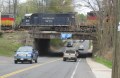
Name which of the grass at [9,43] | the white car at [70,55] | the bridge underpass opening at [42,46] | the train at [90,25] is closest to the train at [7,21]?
the grass at [9,43]

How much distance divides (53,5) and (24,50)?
8579cm

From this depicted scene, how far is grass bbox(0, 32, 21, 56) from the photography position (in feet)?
223

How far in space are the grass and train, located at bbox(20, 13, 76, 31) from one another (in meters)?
4.52

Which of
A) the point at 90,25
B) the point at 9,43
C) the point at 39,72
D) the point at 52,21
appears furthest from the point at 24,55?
the point at 90,25

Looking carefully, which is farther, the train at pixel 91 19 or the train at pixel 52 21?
the train at pixel 52 21

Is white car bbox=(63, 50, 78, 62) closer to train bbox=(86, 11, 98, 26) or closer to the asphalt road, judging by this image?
train bbox=(86, 11, 98, 26)

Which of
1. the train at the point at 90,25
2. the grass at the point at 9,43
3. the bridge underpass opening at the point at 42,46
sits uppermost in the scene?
the train at the point at 90,25

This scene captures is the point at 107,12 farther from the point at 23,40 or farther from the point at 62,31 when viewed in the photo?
the point at 23,40

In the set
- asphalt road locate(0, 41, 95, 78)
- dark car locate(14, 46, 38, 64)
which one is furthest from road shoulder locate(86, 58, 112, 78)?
dark car locate(14, 46, 38, 64)

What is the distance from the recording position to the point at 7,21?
81.9 m

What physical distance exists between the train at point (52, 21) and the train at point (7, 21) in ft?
8.88

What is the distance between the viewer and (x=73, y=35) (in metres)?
80.6

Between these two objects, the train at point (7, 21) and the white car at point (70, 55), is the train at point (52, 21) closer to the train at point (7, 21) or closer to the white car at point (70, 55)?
the train at point (7, 21)

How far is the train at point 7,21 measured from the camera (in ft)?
265
